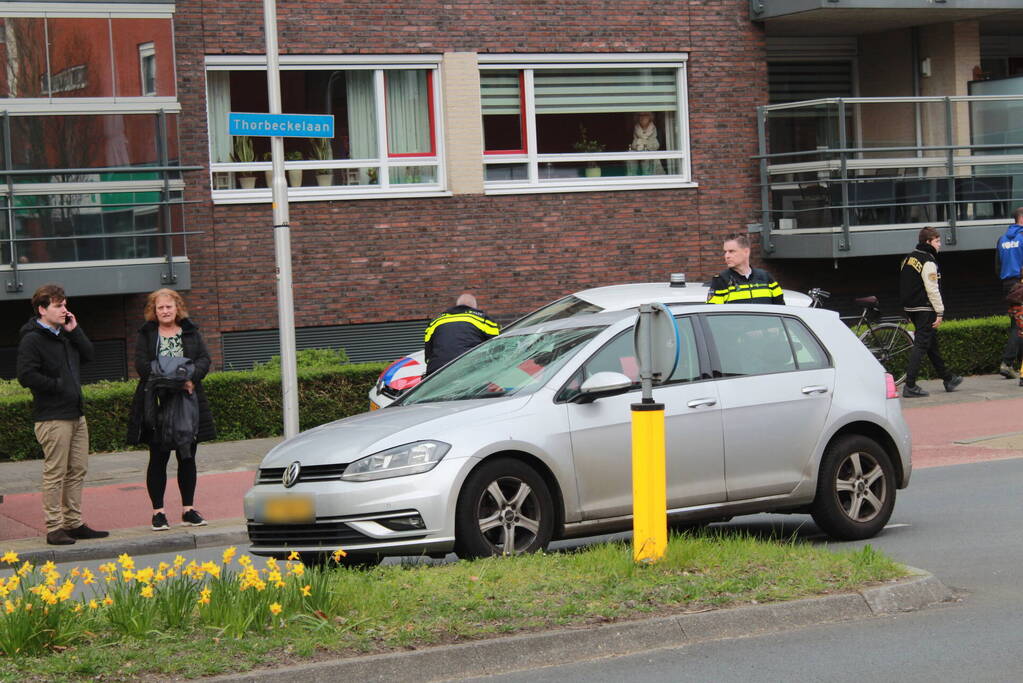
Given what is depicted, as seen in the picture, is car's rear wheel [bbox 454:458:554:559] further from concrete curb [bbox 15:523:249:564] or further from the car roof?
the car roof

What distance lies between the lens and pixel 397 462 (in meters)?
8.07

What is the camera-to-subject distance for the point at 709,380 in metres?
9.06

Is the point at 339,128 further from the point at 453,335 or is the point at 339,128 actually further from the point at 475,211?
the point at 453,335

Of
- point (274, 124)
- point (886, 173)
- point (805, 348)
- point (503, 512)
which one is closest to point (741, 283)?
point (805, 348)

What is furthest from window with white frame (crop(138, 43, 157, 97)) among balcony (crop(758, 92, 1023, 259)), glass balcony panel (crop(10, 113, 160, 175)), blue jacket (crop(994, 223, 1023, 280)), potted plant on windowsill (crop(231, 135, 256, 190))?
blue jacket (crop(994, 223, 1023, 280))

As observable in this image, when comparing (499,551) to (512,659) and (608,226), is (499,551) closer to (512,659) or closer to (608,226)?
(512,659)

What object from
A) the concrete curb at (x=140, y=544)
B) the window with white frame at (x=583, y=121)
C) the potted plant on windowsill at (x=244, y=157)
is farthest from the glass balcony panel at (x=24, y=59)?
the concrete curb at (x=140, y=544)

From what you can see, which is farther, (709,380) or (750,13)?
(750,13)

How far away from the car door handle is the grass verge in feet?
3.22

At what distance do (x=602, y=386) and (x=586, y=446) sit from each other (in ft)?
1.32

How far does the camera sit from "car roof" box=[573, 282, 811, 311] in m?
14.1

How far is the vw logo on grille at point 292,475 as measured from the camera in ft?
27.2

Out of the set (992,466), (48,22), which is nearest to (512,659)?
(992,466)

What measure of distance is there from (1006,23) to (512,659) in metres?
20.6
